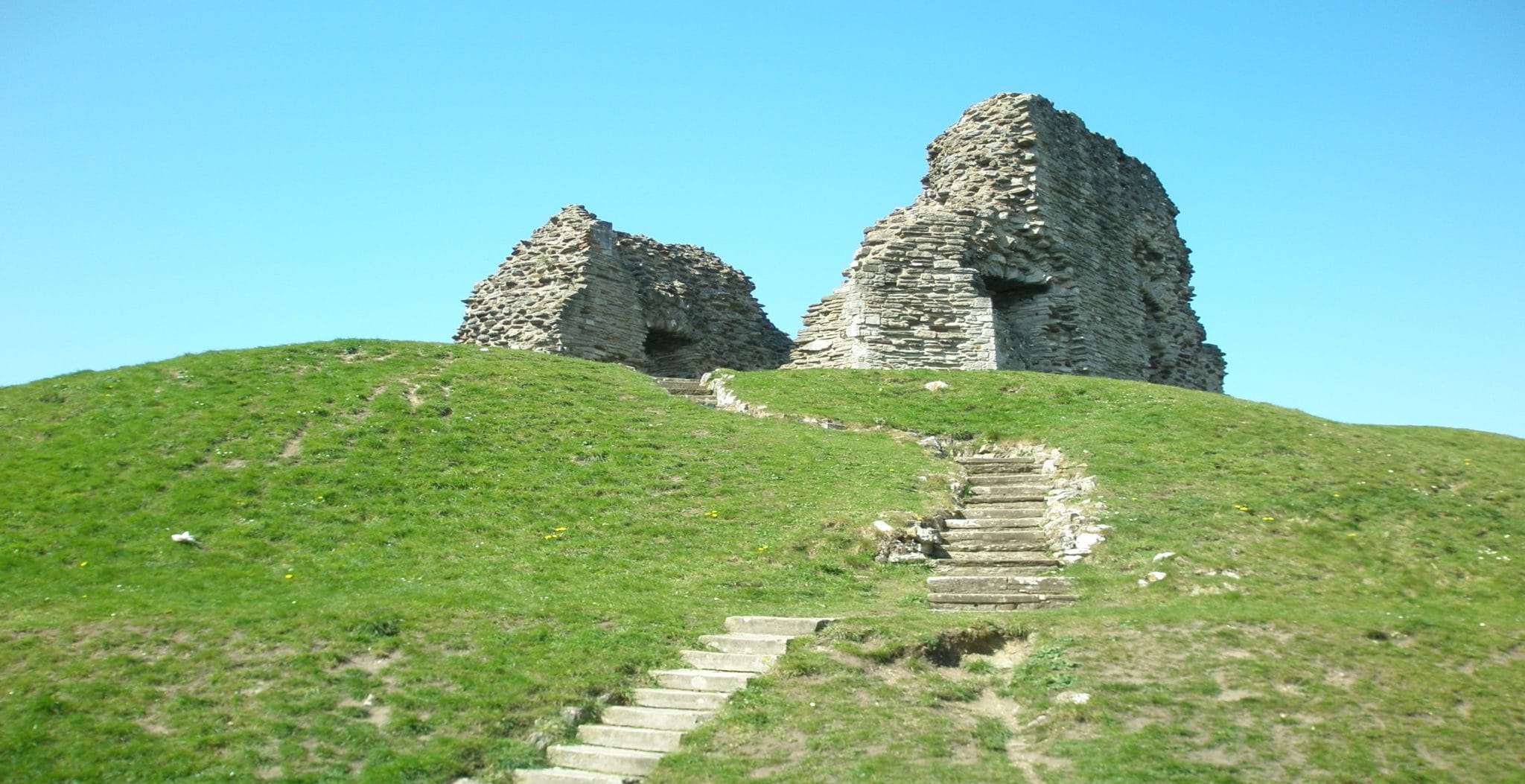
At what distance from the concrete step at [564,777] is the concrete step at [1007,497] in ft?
34.8

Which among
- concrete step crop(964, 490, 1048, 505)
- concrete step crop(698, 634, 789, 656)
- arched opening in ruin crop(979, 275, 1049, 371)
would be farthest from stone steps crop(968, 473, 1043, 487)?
arched opening in ruin crop(979, 275, 1049, 371)

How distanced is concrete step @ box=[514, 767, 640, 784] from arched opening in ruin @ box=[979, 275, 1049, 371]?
904 inches

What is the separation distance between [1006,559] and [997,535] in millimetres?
1012

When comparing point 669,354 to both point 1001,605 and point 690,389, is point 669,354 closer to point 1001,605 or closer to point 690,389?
point 690,389

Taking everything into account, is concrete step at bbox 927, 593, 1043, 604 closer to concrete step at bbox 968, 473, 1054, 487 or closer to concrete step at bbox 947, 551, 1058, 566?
concrete step at bbox 947, 551, 1058, 566

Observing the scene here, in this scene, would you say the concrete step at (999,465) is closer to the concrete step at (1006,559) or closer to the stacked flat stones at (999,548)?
the stacked flat stones at (999,548)

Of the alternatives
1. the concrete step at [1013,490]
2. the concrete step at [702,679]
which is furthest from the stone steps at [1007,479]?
the concrete step at [702,679]

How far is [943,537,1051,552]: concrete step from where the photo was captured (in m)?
16.9

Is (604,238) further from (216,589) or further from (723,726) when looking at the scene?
(723,726)

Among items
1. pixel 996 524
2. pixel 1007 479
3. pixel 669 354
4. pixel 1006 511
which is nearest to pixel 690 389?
pixel 669 354

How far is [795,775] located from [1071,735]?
2.65 metres

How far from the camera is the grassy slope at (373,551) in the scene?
10.3m

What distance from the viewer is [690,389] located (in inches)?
1071

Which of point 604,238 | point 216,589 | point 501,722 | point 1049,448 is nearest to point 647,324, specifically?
point 604,238
